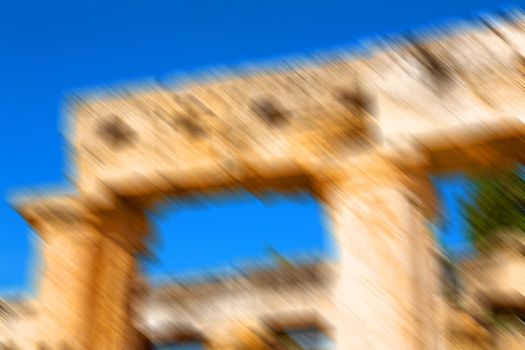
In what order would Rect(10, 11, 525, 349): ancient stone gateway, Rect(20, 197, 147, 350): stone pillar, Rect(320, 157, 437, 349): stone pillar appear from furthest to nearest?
Rect(20, 197, 147, 350): stone pillar, Rect(10, 11, 525, 349): ancient stone gateway, Rect(320, 157, 437, 349): stone pillar

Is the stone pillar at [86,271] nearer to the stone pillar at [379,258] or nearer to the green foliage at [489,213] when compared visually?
the stone pillar at [379,258]

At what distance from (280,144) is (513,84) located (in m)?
→ 1.49

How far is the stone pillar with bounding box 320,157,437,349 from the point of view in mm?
4934

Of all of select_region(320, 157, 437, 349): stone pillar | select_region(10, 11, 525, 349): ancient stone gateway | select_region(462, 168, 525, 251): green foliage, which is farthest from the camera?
select_region(462, 168, 525, 251): green foliage

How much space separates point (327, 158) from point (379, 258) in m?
0.76

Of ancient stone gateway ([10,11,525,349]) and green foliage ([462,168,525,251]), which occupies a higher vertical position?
green foliage ([462,168,525,251])

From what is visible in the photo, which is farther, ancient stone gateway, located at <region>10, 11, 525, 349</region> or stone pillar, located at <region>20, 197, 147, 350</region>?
stone pillar, located at <region>20, 197, 147, 350</region>

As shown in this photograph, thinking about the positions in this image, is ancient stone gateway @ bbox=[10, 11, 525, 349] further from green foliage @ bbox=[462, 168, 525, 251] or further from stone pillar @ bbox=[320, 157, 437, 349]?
green foliage @ bbox=[462, 168, 525, 251]

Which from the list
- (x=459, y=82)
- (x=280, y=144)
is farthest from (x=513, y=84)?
(x=280, y=144)

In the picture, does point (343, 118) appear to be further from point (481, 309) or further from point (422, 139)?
point (481, 309)

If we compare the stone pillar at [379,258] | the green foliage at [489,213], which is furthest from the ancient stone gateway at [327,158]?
the green foliage at [489,213]

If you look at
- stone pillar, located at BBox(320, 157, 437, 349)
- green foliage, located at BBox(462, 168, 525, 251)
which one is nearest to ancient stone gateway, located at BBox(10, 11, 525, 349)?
stone pillar, located at BBox(320, 157, 437, 349)

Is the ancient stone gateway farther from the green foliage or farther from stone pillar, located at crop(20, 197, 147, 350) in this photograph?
the green foliage

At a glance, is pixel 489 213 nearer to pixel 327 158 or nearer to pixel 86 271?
pixel 327 158
